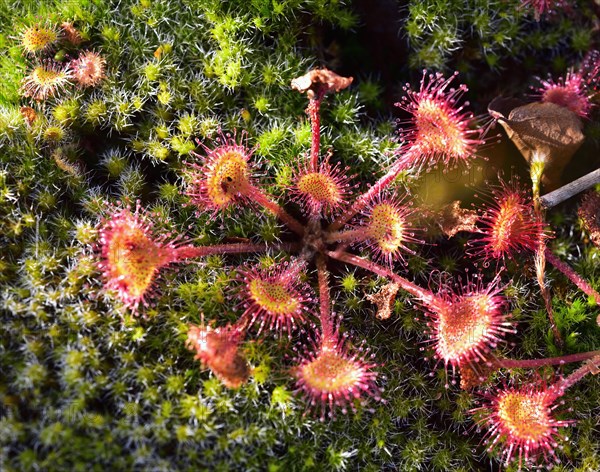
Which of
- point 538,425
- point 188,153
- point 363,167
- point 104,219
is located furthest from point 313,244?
point 538,425

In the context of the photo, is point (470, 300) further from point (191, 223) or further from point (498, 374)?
point (191, 223)

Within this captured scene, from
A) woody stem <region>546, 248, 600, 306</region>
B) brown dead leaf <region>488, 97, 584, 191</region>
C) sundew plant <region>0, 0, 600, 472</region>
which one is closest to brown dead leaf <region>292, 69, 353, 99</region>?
sundew plant <region>0, 0, 600, 472</region>

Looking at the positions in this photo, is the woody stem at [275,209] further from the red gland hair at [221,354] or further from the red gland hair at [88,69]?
the red gland hair at [88,69]

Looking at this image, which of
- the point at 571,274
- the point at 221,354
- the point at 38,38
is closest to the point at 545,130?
the point at 571,274

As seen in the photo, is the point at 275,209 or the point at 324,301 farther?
the point at 275,209

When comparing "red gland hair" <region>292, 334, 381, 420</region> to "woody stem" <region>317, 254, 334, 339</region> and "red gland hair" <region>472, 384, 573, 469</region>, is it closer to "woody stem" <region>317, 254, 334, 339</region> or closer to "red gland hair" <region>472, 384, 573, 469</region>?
"woody stem" <region>317, 254, 334, 339</region>

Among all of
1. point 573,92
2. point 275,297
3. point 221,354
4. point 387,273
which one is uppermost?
point 573,92

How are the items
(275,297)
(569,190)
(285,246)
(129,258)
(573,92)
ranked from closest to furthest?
1. (129,258)
2. (275,297)
3. (285,246)
4. (569,190)
5. (573,92)

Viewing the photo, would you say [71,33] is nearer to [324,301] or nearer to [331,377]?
[324,301]
